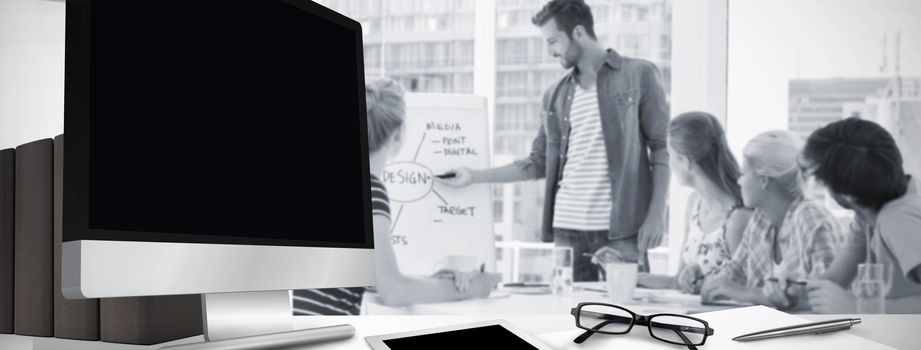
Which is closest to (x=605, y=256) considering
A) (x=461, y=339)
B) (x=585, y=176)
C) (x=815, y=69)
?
(x=585, y=176)

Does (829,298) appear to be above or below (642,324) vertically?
below

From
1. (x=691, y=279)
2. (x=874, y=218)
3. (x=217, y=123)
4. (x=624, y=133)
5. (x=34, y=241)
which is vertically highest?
(x=624, y=133)

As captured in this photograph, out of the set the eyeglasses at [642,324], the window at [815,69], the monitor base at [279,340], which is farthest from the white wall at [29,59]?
the window at [815,69]

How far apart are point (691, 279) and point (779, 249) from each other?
0.36 metres

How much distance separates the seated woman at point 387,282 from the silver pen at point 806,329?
1.85 meters

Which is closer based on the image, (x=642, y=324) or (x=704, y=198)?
(x=642, y=324)

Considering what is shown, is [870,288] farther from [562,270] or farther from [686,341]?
[686,341]

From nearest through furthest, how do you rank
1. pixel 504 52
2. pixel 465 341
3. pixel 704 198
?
pixel 465 341 → pixel 704 198 → pixel 504 52

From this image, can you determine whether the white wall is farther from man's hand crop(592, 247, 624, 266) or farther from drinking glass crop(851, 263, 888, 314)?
drinking glass crop(851, 263, 888, 314)

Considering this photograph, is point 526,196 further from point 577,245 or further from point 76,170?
point 76,170

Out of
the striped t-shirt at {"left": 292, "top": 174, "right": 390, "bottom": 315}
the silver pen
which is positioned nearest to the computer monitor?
the silver pen

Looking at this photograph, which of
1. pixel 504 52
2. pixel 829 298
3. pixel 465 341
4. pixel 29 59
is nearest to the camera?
pixel 465 341

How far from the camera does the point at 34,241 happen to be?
0.59 meters

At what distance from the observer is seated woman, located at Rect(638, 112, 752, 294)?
8.13 feet
